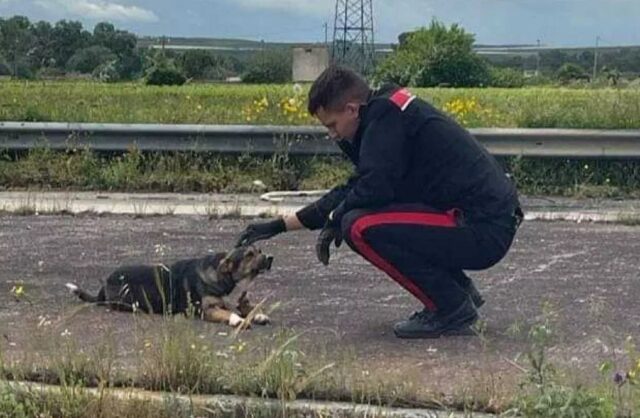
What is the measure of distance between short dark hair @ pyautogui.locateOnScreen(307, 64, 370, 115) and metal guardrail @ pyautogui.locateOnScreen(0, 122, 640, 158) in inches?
224

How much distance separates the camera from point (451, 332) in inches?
228

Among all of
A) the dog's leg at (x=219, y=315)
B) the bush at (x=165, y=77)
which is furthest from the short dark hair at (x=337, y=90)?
the bush at (x=165, y=77)

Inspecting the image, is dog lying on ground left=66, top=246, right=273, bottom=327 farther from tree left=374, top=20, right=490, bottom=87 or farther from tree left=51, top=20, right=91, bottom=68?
tree left=51, top=20, right=91, bottom=68

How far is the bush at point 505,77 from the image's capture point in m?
46.2

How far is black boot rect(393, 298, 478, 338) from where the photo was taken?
5.79 metres

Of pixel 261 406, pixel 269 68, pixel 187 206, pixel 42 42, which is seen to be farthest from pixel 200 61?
pixel 261 406

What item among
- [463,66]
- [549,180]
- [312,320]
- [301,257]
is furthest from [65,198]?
[463,66]

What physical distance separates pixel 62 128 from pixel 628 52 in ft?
77.2

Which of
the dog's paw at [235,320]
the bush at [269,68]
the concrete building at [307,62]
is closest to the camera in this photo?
the dog's paw at [235,320]

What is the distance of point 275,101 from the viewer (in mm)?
15547

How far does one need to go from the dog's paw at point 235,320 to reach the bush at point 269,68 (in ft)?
126

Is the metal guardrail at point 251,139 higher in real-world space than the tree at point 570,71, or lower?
higher

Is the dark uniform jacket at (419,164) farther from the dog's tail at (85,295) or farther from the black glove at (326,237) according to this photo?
the dog's tail at (85,295)

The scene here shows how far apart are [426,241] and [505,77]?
43620mm
